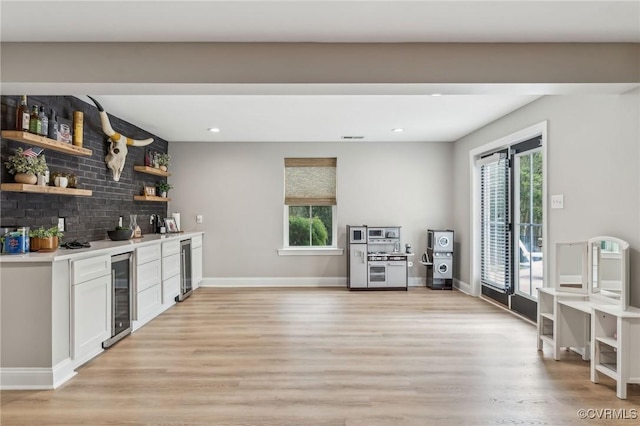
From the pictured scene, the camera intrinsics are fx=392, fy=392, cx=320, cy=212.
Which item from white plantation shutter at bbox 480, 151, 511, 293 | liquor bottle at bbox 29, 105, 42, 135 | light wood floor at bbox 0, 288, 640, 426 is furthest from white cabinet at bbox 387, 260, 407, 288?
liquor bottle at bbox 29, 105, 42, 135

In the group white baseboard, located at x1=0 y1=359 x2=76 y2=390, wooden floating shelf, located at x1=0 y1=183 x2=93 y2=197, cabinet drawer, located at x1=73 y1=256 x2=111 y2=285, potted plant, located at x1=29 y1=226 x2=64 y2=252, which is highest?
wooden floating shelf, located at x1=0 y1=183 x2=93 y2=197

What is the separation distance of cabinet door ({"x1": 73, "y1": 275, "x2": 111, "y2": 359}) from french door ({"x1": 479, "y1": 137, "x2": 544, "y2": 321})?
437cm

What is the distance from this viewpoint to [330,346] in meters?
3.63

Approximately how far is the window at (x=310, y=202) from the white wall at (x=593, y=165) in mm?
3196

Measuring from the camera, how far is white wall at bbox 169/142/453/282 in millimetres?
6727

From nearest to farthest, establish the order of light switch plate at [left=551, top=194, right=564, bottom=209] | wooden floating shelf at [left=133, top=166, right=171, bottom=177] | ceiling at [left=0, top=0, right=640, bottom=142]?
ceiling at [left=0, top=0, right=640, bottom=142] → light switch plate at [left=551, top=194, right=564, bottom=209] → wooden floating shelf at [left=133, top=166, right=171, bottom=177]

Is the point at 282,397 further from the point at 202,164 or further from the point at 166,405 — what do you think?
the point at 202,164

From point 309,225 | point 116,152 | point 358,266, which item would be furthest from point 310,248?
point 116,152

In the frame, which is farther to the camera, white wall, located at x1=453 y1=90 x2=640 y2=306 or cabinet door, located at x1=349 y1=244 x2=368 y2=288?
cabinet door, located at x1=349 y1=244 x2=368 y2=288

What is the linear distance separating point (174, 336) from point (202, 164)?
11.4ft

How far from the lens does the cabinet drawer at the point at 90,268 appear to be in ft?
10.0

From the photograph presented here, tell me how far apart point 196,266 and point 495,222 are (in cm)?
454

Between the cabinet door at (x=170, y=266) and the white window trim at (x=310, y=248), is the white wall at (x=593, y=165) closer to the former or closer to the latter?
the white window trim at (x=310, y=248)

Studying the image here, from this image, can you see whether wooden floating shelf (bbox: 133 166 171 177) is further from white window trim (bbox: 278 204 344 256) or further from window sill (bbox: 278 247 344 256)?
window sill (bbox: 278 247 344 256)
